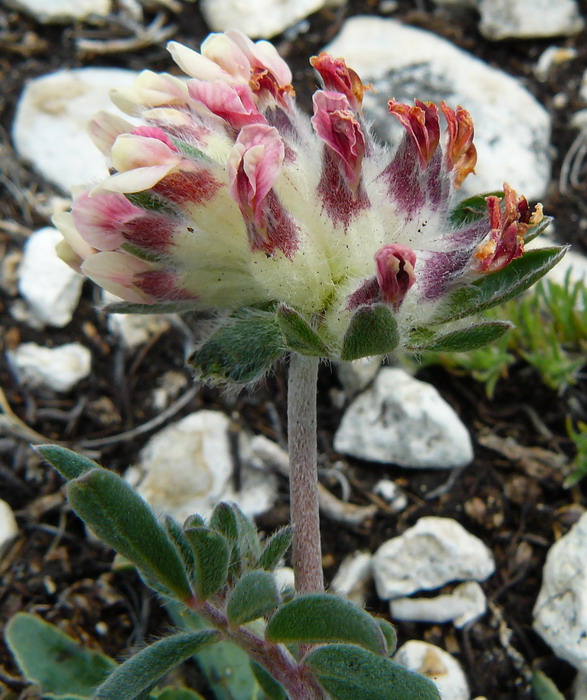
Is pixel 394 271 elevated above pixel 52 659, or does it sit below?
above

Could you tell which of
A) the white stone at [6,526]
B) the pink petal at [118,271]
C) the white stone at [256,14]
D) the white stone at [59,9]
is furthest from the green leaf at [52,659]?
the white stone at [59,9]

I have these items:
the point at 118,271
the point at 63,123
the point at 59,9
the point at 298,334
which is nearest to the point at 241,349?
the point at 298,334

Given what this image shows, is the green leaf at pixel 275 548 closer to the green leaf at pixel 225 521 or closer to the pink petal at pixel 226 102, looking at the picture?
the green leaf at pixel 225 521

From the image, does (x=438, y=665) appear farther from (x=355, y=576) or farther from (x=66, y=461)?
(x=66, y=461)

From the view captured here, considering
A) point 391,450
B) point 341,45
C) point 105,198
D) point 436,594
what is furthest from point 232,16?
point 436,594

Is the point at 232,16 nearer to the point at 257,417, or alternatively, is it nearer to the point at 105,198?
the point at 257,417

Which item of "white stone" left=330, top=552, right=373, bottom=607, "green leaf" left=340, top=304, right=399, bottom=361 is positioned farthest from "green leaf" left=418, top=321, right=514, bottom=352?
"white stone" left=330, top=552, right=373, bottom=607
